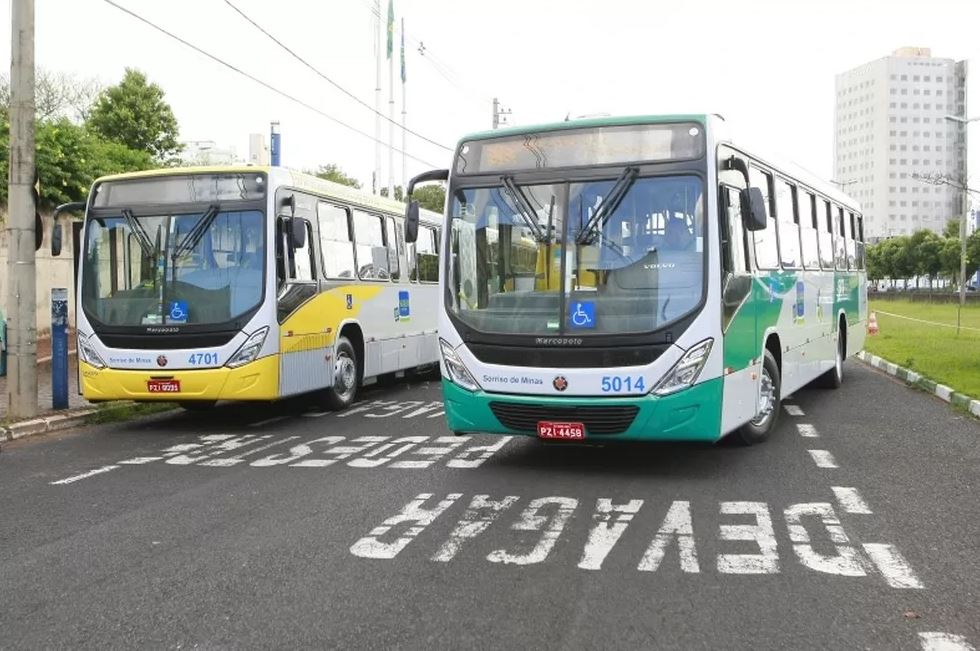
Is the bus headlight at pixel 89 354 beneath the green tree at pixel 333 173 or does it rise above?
beneath

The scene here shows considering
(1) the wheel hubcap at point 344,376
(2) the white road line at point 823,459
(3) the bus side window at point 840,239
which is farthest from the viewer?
(3) the bus side window at point 840,239

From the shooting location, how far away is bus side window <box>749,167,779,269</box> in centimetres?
911

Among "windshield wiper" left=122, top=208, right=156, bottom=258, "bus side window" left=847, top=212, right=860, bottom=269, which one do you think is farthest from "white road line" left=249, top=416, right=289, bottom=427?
"bus side window" left=847, top=212, right=860, bottom=269

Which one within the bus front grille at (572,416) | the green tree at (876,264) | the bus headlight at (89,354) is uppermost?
the green tree at (876,264)

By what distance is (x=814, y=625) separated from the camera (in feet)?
14.6

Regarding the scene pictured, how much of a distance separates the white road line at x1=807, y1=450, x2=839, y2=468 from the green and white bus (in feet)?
2.39

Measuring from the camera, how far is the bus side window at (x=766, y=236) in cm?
911

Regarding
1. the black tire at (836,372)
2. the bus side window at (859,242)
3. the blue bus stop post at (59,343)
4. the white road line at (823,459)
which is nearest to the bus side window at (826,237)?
the black tire at (836,372)

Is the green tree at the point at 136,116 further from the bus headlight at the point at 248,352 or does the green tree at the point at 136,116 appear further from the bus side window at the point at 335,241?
the bus headlight at the point at 248,352

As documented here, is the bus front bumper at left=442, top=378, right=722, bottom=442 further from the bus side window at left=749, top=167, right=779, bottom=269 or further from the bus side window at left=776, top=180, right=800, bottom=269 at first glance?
the bus side window at left=776, top=180, right=800, bottom=269

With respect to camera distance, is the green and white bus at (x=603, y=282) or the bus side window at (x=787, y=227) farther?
the bus side window at (x=787, y=227)

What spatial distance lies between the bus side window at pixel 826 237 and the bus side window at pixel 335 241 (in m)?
6.23

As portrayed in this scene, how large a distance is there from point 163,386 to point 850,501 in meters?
7.26

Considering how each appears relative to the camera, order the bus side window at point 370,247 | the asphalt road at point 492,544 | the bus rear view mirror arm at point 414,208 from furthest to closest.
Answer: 1. the bus side window at point 370,247
2. the bus rear view mirror arm at point 414,208
3. the asphalt road at point 492,544
